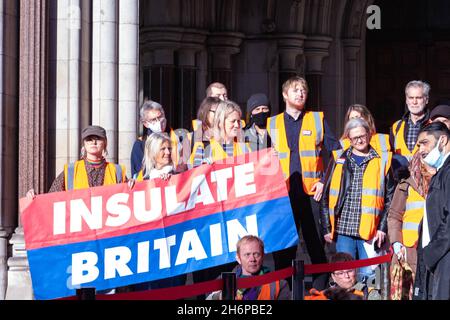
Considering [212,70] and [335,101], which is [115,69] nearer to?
[212,70]

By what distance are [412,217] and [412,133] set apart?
167cm

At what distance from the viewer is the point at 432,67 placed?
25.7 metres

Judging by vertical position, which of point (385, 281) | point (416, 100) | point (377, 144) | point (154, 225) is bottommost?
point (385, 281)

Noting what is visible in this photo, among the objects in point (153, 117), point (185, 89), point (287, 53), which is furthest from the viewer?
point (287, 53)

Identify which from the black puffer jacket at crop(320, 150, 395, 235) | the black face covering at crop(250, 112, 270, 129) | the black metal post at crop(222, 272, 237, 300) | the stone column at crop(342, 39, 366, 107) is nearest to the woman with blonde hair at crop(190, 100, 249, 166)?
the black face covering at crop(250, 112, 270, 129)

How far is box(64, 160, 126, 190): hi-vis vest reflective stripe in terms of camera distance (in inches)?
534

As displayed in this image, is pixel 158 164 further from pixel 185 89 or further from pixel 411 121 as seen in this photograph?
pixel 185 89

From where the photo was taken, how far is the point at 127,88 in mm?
15898

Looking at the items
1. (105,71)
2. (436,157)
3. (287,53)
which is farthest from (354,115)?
(287,53)

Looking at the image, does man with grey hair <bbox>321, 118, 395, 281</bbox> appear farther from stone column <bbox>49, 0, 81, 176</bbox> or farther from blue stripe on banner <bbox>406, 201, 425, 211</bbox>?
stone column <bbox>49, 0, 81, 176</bbox>

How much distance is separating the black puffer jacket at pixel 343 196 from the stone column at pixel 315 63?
386 inches
